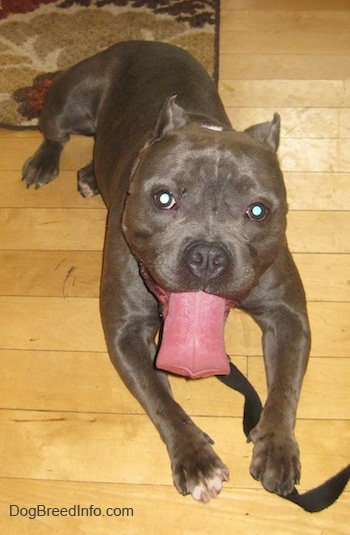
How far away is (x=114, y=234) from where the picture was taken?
9.56 feet

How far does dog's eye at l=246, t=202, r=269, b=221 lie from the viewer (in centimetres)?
244

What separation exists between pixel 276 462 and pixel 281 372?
0.36 meters

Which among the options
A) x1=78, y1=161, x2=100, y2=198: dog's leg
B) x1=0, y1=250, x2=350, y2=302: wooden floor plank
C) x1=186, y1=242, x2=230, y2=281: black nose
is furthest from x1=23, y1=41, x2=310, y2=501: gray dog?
x1=78, y1=161, x2=100, y2=198: dog's leg

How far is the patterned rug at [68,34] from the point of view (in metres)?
4.44

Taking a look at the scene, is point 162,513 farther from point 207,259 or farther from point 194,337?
point 207,259

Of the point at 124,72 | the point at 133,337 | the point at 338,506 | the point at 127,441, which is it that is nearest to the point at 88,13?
the point at 124,72

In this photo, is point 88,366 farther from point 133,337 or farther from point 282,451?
point 282,451

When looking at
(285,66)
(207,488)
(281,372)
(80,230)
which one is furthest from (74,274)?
(285,66)

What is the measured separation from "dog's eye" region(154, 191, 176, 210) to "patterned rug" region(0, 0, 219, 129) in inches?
81.2

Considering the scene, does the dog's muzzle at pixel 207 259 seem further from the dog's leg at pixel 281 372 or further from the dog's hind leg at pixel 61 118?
the dog's hind leg at pixel 61 118

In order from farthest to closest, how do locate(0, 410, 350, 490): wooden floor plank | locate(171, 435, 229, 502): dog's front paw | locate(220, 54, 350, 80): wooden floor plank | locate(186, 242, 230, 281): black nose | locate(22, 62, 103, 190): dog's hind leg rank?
Result: locate(220, 54, 350, 80): wooden floor plank, locate(22, 62, 103, 190): dog's hind leg, locate(0, 410, 350, 490): wooden floor plank, locate(171, 435, 229, 502): dog's front paw, locate(186, 242, 230, 281): black nose

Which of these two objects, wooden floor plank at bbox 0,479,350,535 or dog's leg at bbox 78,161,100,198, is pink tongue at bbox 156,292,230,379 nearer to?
wooden floor plank at bbox 0,479,350,535

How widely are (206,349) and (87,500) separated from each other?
29.8 inches

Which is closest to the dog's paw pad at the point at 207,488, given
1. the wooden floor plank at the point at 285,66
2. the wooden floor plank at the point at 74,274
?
the wooden floor plank at the point at 74,274
